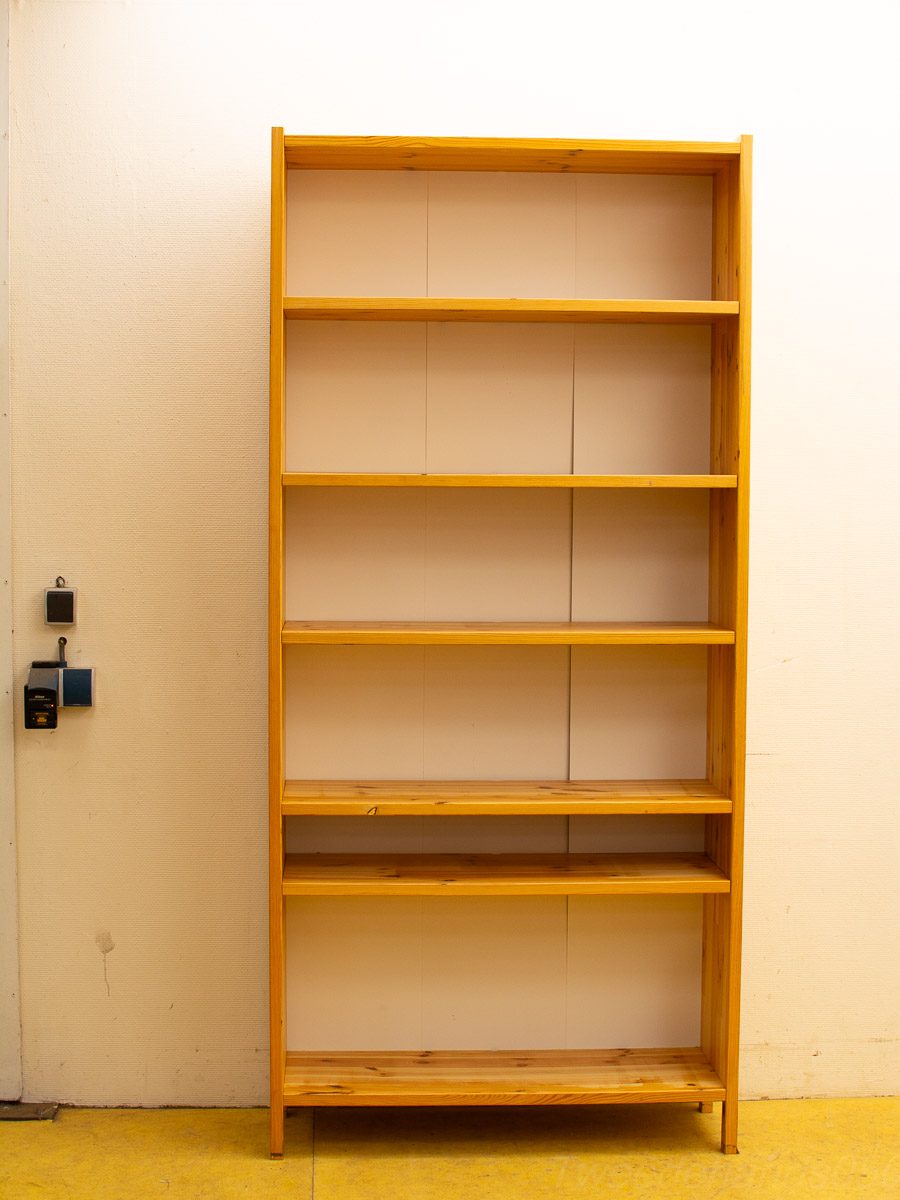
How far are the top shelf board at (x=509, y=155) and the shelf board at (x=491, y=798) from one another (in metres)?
1.58

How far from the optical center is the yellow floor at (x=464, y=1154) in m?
2.18

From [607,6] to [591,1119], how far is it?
118 inches

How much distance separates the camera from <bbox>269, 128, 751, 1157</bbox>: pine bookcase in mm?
2219

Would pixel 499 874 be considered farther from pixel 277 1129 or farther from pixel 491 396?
pixel 491 396

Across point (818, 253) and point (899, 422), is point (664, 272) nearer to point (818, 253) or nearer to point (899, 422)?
point (818, 253)

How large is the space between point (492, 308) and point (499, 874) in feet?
4.63

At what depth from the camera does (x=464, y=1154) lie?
2.32 metres

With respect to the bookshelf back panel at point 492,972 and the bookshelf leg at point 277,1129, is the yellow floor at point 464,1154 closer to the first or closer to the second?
the bookshelf leg at point 277,1129

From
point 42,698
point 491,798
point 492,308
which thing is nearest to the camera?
point 492,308

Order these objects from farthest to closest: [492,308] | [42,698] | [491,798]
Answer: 1. [42,698]
2. [491,798]
3. [492,308]

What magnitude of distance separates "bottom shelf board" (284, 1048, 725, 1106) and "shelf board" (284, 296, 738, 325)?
1.91m

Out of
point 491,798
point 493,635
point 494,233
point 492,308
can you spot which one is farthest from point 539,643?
point 494,233

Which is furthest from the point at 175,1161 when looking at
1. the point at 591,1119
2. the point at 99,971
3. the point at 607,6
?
the point at 607,6

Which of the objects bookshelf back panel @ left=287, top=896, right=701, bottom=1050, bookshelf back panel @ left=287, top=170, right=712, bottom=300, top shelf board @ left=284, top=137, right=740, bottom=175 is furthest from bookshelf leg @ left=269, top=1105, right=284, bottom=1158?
top shelf board @ left=284, top=137, right=740, bottom=175
